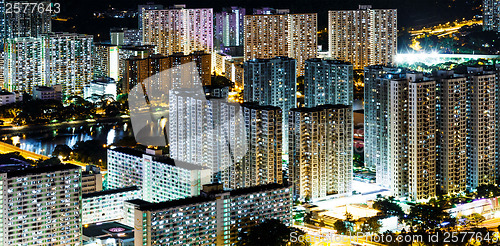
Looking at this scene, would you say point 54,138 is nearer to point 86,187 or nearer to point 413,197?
point 86,187

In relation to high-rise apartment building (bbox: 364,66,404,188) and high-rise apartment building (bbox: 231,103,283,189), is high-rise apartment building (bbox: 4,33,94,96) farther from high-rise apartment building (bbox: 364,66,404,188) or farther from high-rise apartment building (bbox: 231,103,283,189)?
high-rise apartment building (bbox: 231,103,283,189)

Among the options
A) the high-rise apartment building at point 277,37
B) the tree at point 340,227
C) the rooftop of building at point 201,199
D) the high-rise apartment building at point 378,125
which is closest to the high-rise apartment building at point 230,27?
the high-rise apartment building at point 277,37

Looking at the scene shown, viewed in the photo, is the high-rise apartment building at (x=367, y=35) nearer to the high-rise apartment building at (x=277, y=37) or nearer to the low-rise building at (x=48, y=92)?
the high-rise apartment building at (x=277, y=37)

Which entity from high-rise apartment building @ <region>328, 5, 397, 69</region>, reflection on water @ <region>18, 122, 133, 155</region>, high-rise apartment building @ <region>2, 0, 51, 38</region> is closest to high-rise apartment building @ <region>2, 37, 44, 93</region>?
high-rise apartment building @ <region>2, 0, 51, 38</region>

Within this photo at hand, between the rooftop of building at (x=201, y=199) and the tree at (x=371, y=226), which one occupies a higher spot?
the rooftop of building at (x=201, y=199)

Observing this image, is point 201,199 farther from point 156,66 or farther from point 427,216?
point 156,66

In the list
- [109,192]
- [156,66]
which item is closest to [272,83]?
[109,192]

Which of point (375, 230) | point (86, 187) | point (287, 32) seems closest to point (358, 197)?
point (375, 230)

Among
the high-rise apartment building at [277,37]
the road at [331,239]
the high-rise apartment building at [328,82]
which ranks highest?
the high-rise apartment building at [277,37]
